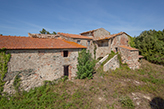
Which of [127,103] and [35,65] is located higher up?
[35,65]

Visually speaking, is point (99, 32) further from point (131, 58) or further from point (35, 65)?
point (35, 65)

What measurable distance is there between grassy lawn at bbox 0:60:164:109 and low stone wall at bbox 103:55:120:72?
2.78 m

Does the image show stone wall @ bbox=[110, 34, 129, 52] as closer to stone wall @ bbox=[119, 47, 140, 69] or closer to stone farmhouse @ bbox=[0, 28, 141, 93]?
stone wall @ bbox=[119, 47, 140, 69]

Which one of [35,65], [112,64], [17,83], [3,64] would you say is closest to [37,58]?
[35,65]

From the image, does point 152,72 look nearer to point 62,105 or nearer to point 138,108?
point 138,108

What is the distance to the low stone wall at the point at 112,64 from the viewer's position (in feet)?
43.7

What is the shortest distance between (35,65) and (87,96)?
6244mm

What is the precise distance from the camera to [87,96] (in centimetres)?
809

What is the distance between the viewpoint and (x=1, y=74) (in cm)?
733

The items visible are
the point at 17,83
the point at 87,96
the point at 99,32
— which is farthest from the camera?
the point at 99,32

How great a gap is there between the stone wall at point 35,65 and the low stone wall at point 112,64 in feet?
19.4

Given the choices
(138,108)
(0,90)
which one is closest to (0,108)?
(0,90)

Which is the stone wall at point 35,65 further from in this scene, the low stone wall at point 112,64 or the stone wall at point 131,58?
the stone wall at point 131,58

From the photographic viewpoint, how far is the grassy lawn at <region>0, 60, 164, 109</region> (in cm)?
696
